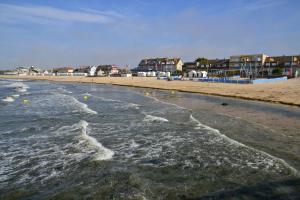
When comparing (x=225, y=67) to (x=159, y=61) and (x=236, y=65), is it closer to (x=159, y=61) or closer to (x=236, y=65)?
(x=236, y=65)

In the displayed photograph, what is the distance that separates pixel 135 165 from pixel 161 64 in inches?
5467

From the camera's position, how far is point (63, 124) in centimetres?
1719

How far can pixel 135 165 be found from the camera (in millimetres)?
9633

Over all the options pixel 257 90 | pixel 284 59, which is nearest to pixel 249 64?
pixel 284 59

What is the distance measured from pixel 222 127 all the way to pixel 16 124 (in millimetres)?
12031

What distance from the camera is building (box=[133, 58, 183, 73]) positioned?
14138 cm

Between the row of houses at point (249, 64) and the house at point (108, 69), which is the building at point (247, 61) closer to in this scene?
the row of houses at point (249, 64)

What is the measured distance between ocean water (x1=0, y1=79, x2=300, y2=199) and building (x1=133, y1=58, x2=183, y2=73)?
412 ft

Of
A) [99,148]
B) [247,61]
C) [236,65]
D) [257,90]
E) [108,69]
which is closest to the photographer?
[99,148]

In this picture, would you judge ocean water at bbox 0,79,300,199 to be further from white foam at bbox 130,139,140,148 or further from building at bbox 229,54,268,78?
building at bbox 229,54,268,78

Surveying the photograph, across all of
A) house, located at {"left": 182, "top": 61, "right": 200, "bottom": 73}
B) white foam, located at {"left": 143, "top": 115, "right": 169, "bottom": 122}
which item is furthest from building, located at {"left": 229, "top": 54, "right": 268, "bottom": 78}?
white foam, located at {"left": 143, "top": 115, "right": 169, "bottom": 122}

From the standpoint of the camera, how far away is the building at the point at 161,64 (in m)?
141

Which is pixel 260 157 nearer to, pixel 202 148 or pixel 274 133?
pixel 202 148

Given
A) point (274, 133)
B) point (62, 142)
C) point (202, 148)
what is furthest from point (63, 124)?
point (274, 133)
